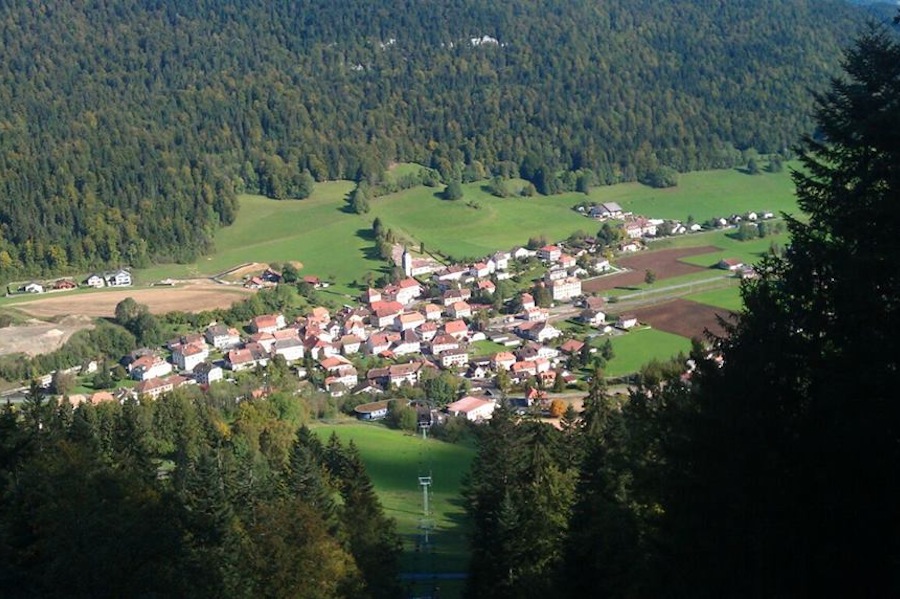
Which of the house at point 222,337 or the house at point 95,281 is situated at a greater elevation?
the house at point 222,337

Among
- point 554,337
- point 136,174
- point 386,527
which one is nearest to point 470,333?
point 554,337

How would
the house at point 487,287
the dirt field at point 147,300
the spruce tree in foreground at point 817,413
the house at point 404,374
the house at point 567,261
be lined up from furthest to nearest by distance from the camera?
the house at point 567,261
the house at point 487,287
the dirt field at point 147,300
the house at point 404,374
the spruce tree in foreground at point 817,413

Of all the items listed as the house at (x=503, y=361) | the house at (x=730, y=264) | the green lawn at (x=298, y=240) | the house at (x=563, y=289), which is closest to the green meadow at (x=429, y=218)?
the green lawn at (x=298, y=240)

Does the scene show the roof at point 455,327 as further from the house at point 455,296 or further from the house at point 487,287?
the house at point 487,287

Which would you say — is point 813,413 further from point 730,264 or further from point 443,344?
point 730,264

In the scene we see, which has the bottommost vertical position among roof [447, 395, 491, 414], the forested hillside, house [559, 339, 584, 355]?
house [559, 339, 584, 355]

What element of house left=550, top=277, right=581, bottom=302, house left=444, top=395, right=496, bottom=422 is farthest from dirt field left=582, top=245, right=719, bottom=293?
house left=444, top=395, right=496, bottom=422

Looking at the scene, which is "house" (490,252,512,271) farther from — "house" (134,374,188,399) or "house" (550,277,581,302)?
"house" (134,374,188,399)
